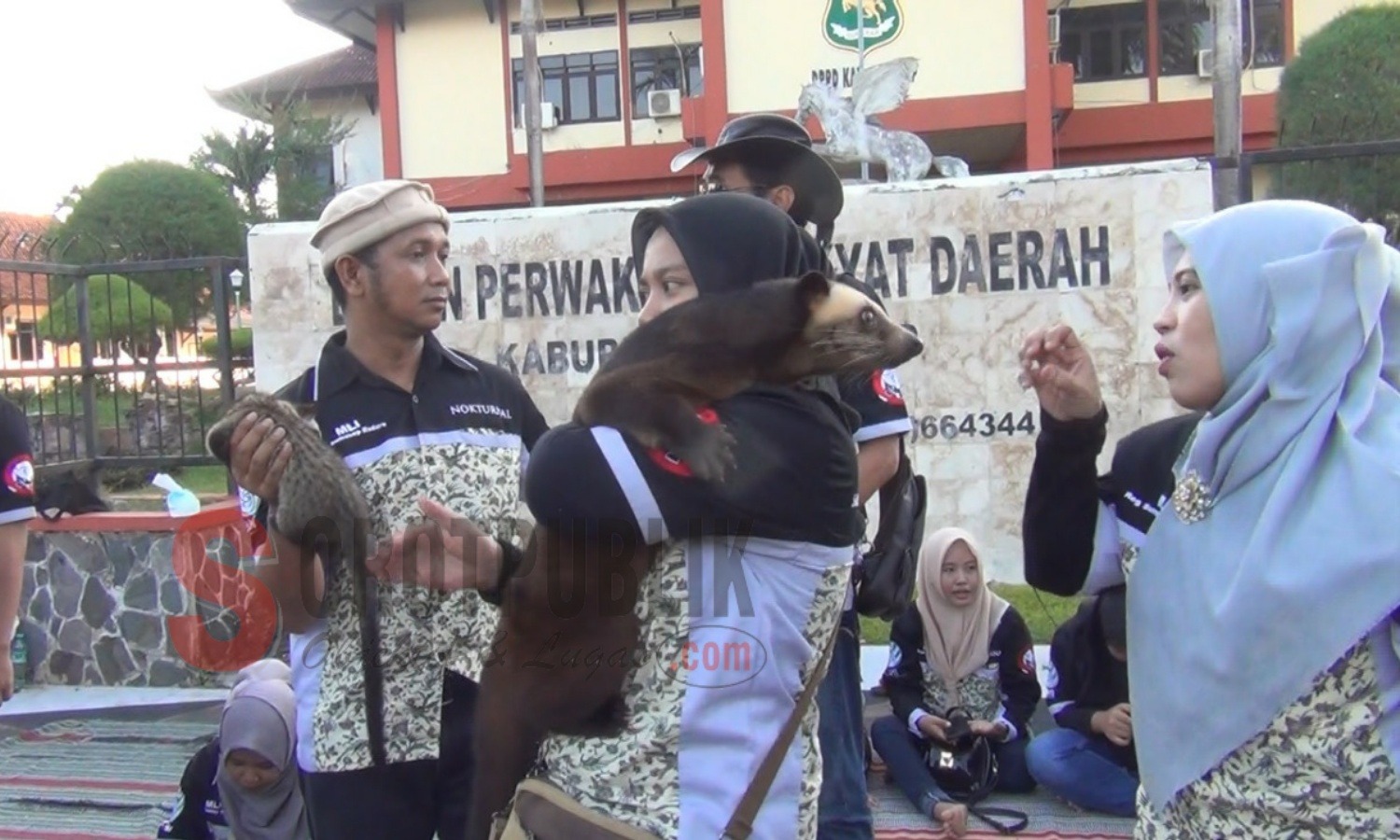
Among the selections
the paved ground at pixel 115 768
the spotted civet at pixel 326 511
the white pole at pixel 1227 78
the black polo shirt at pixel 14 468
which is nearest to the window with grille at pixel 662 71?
the white pole at pixel 1227 78

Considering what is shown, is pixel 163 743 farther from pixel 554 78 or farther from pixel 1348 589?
pixel 554 78

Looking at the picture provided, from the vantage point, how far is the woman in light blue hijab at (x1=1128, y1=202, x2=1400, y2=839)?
5.50 feet

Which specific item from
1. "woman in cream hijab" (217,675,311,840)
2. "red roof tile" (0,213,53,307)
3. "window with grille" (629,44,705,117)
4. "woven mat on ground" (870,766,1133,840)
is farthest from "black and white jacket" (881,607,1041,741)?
"window with grille" (629,44,705,117)

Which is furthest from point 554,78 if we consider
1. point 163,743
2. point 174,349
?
point 163,743

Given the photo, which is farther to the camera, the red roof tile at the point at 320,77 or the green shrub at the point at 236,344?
the red roof tile at the point at 320,77

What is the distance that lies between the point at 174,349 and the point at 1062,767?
5.16m

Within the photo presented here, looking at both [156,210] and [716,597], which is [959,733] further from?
[156,210]

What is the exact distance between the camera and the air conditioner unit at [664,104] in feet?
75.5

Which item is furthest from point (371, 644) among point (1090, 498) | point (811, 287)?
point (1090, 498)

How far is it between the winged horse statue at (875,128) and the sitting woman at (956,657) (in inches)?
161

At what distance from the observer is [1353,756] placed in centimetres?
169

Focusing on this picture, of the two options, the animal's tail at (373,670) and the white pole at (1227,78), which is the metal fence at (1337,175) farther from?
the animal's tail at (373,670)

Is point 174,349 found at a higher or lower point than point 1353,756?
higher

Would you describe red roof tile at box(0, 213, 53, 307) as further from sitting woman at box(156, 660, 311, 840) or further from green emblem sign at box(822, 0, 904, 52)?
green emblem sign at box(822, 0, 904, 52)
